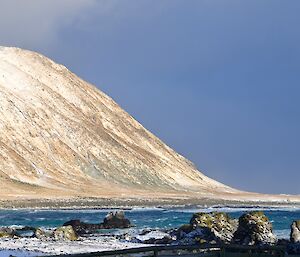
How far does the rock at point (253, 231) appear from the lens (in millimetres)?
38844

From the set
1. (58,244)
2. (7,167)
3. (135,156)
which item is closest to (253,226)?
(58,244)

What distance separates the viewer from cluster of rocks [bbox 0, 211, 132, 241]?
4531 centimetres

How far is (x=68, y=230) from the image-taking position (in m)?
46.0

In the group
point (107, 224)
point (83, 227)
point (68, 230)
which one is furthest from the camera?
point (107, 224)

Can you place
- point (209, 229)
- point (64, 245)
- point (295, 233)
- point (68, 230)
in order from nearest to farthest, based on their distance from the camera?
1. point (295, 233)
2. point (64, 245)
3. point (209, 229)
4. point (68, 230)

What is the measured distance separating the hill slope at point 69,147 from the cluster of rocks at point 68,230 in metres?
74.2

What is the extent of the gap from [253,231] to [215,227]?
4259 millimetres

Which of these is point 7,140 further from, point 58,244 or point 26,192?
point 58,244

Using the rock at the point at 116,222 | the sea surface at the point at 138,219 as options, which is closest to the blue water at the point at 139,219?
the sea surface at the point at 138,219

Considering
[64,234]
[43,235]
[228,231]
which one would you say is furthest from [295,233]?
[43,235]

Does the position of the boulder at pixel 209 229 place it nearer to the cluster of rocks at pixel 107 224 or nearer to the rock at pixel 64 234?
the rock at pixel 64 234

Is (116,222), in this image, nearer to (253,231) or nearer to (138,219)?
(138,219)

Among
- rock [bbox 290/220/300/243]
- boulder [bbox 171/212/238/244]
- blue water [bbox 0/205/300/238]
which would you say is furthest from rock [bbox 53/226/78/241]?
blue water [bbox 0/205/300/238]

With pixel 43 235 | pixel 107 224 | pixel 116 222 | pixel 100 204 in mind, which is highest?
pixel 100 204
